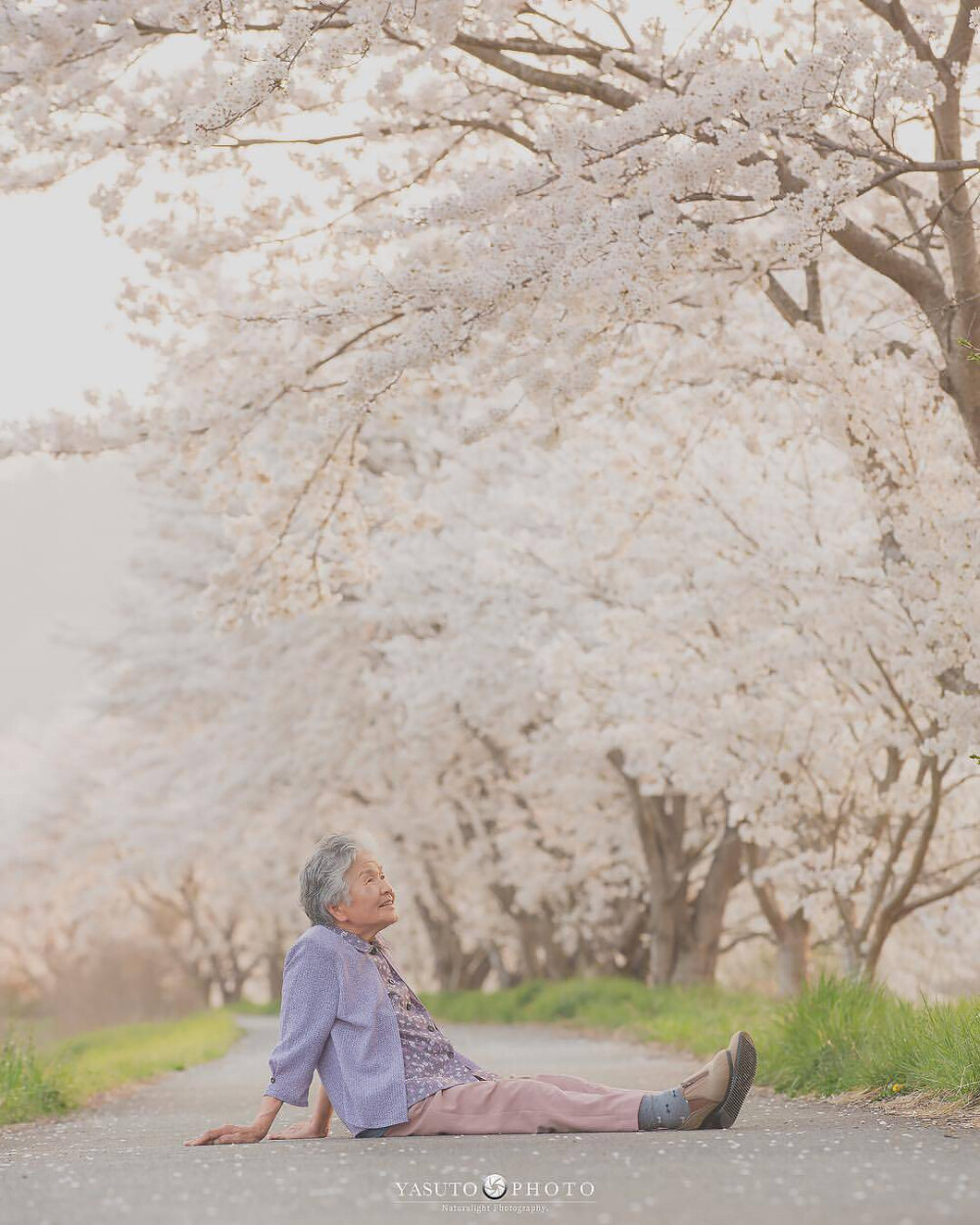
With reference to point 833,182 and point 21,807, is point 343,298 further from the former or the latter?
point 21,807

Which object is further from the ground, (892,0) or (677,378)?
(892,0)

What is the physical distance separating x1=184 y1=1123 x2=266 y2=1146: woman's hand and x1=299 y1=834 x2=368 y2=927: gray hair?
80 centimetres

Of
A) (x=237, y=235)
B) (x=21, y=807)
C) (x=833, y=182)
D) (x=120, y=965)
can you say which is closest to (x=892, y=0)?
(x=833, y=182)

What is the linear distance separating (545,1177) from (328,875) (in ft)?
6.14

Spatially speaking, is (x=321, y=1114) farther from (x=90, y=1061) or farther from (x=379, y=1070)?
(x=90, y=1061)

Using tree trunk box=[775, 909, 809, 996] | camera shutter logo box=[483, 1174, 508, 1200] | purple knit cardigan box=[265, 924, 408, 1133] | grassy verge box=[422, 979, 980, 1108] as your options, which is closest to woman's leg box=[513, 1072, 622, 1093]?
purple knit cardigan box=[265, 924, 408, 1133]

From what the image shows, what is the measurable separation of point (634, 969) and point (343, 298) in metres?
16.1

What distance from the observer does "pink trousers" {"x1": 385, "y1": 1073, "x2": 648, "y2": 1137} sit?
17.7 ft

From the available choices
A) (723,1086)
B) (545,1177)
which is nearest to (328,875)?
(723,1086)

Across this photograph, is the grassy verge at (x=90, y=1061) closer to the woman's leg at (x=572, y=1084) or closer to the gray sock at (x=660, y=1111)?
the woman's leg at (x=572, y=1084)

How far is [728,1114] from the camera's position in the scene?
5.45 meters

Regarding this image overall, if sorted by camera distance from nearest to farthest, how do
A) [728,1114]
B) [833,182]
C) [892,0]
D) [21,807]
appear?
1. [728,1114]
2. [833,182]
3. [892,0]
4. [21,807]

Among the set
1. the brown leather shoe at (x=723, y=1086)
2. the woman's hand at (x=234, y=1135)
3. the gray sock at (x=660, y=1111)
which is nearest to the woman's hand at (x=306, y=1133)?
the woman's hand at (x=234, y=1135)

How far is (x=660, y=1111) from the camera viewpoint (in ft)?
17.5
